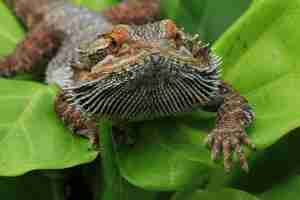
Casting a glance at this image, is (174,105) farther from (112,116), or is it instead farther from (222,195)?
(222,195)

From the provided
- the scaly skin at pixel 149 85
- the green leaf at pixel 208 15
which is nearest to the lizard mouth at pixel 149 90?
the scaly skin at pixel 149 85

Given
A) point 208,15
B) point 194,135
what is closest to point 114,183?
point 194,135

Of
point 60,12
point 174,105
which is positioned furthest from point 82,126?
point 60,12

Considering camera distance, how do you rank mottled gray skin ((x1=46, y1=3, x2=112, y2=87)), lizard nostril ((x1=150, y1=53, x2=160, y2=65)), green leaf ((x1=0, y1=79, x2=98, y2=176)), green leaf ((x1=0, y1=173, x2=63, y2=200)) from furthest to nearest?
1. mottled gray skin ((x1=46, y1=3, x2=112, y2=87))
2. green leaf ((x1=0, y1=173, x2=63, y2=200))
3. green leaf ((x1=0, y1=79, x2=98, y2=176))
4. lizard nostril ((x1=150, y1=53, x2=160, y2=65))

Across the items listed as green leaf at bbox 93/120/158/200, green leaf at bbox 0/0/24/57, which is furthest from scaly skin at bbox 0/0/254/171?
green leaf at bbox 0/0/24/57

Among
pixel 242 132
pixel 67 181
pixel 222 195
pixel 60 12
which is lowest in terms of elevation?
pixel 67 181

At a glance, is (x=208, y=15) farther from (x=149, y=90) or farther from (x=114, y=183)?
(x=114, y=183)

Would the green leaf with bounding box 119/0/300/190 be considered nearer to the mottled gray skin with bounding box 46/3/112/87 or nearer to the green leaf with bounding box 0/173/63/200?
the green leaf with bounding box 0/173/63/200

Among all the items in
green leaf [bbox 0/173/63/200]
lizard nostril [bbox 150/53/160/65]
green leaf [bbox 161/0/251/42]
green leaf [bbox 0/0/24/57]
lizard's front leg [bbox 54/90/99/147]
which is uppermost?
lizard nostril [bbox 150/53/160/65]
